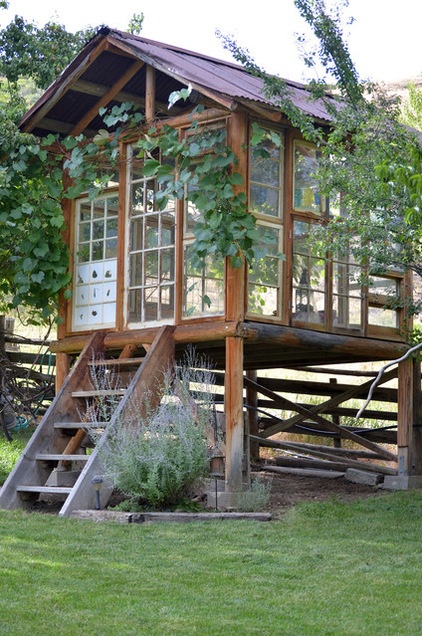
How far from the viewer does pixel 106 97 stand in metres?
13.5

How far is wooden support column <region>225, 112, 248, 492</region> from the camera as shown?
37.2 feet

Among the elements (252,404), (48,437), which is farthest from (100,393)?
(252,404)

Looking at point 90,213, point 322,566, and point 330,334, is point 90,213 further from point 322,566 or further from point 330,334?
point 322,566

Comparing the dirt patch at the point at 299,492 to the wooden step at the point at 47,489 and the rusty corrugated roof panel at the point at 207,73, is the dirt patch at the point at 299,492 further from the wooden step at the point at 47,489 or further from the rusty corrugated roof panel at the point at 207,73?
the rusty corrugated roof panel at the point at 207,73

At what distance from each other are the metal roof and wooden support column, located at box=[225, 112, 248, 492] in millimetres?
540

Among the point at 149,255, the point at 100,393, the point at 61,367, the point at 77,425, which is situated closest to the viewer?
the point at 77,425

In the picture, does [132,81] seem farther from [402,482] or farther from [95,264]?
[402,482]

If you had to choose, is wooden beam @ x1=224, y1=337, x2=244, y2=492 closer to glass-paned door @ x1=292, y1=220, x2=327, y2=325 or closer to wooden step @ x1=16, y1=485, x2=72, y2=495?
glass-paned door @ x1=292, y1=220, x2=327, y2=325

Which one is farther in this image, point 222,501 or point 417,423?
point 417,423

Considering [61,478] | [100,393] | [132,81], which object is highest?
[132,81]

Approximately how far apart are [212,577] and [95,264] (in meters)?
6.71

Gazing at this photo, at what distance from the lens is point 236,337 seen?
452 inches

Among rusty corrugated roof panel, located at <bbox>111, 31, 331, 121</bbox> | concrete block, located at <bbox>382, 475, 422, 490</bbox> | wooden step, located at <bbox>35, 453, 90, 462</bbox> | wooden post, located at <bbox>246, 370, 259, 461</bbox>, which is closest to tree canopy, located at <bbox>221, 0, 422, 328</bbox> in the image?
rusty corrugated roof panel, located at <bbox>111, 31, 331, 121</bbox>

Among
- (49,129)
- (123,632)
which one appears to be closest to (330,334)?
(49,129)
